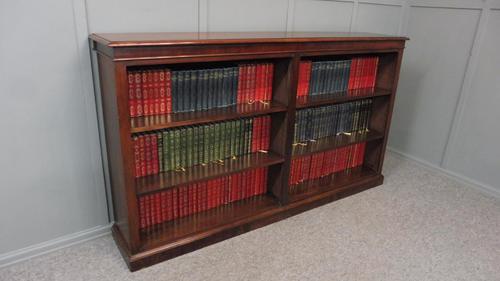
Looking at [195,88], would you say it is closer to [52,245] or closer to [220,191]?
[220,191]

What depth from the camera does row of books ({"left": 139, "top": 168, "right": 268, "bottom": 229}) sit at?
187 centimetres

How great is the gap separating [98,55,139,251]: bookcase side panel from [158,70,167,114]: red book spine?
8.7 inches

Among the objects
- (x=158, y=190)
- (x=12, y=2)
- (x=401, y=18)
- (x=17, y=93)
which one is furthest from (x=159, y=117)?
(x=401, y=18)

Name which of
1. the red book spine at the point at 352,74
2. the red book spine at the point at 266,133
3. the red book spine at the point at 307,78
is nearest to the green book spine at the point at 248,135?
the red book spine at the point at 266,133

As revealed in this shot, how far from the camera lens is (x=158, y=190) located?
5.61 ft

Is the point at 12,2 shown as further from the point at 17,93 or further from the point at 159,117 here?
the point at 159,117

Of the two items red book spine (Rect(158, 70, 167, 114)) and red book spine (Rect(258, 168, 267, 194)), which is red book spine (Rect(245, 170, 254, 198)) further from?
red book spine (Rect(158, 70, 167, 114))

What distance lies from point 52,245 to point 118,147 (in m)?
0.69

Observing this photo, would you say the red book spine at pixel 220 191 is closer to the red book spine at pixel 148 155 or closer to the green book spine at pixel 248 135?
the green book spine at pixel 248 135

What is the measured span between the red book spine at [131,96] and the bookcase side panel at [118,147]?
79 mm

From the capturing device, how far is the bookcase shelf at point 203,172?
1716mm

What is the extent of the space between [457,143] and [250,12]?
193 cm

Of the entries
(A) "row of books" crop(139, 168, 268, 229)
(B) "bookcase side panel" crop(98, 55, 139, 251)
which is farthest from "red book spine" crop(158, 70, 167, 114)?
(A) "row of books" crop(139, 168, 268, 229)

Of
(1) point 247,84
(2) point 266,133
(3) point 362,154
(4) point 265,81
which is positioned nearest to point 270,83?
(4) point 265,81
